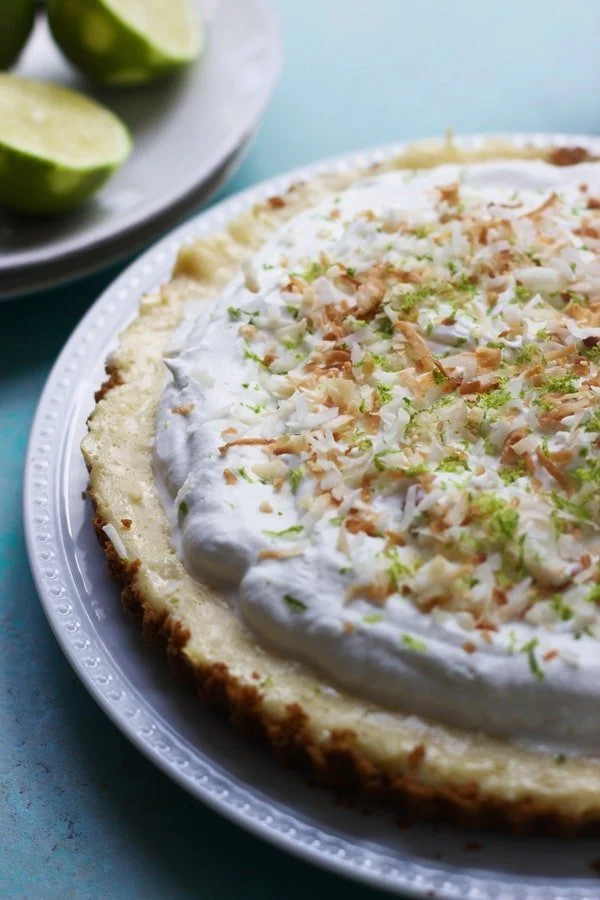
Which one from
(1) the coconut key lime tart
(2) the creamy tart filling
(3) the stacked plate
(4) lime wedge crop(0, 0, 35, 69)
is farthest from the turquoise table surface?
(4) lime wedge crop(0, 0, 35, 69)

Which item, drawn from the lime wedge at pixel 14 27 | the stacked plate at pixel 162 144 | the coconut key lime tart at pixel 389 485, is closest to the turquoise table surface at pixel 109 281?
the stacked plate at pixel 162 144

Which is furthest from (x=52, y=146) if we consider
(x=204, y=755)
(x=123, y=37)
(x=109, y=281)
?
(x=204, y=755)

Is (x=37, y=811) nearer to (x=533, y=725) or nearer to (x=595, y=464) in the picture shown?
(x=533, y=725)

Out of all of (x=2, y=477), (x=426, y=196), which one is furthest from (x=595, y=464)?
(x=2, y=477)

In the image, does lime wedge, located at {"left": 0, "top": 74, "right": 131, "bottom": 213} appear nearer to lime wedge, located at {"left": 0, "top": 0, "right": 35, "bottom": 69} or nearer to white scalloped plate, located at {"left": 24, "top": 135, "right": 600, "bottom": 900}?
lime wedge, located at {"left": 0, "top": 0, "right": 35, "bottom": 69}

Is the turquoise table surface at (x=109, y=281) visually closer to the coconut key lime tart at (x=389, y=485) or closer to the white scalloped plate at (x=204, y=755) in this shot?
the white scalloped plate at (x=204, y=755)
